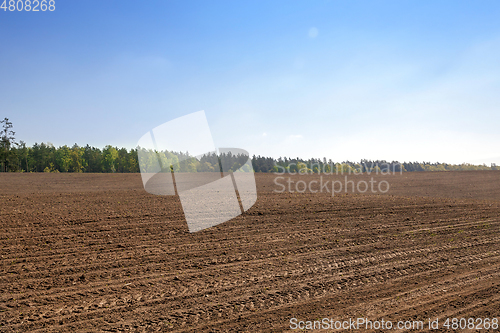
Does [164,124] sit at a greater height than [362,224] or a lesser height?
greater

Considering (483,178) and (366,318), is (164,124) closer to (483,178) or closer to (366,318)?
(366,318)

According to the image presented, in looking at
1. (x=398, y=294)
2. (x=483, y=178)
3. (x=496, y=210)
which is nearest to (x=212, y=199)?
(x=398, y=294)

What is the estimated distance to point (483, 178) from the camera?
3362 centimetres

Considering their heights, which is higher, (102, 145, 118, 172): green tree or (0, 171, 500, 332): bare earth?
(102, 145, 118, 172): green tree

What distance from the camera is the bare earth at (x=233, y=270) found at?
4.71 metres

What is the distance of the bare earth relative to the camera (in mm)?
4707

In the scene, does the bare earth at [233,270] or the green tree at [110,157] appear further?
the green tree at [110,157]

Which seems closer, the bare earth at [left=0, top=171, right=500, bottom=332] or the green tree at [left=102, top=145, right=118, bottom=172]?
the bare earth at [left=0, top=171, right=500, bottom=332]

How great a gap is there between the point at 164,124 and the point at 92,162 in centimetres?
9137

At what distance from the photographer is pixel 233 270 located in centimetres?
649

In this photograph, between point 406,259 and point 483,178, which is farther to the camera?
point 483,178

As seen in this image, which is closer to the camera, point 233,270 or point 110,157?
point 233,270

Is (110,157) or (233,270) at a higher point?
(110,157)

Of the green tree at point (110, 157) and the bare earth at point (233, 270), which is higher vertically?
the green tree at point (110, 157)
